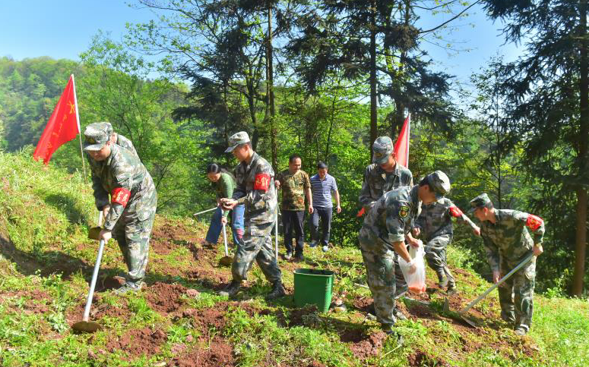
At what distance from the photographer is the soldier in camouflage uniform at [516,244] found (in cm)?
496

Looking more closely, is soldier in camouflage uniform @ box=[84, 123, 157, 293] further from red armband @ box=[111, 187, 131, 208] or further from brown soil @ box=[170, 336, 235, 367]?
brown soil @ box=[170, 336, 235, 367]

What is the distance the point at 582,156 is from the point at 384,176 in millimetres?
10796

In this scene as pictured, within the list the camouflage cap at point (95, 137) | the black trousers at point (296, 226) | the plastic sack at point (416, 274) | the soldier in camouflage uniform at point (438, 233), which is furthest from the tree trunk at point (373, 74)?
the camouflage cap at point (95, 137)

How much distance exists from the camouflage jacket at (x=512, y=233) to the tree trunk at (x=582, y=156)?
9.44 metres

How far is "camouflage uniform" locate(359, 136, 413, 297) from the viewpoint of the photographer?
493cm

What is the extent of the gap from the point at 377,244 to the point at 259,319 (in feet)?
4.61

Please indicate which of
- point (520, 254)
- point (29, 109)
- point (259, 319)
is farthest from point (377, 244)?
point (29, 109)

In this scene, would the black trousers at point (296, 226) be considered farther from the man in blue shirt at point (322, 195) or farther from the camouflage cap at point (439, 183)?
the camouflage cap at point (439, 183)

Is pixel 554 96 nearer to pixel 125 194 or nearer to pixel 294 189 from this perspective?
pixel 294 189

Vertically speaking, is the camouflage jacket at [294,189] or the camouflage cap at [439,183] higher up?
the camouflage cap at [439,183]

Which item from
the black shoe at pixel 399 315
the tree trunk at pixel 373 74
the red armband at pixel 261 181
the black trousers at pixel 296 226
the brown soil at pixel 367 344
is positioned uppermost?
the tree trunk at pixel 373 74

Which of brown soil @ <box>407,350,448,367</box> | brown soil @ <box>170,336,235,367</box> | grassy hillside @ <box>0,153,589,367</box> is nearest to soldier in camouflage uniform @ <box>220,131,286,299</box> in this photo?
grassy hillside @ <box>0,153,589,367</box>

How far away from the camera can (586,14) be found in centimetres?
1278

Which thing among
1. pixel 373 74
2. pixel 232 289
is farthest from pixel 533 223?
pixel 373 74
